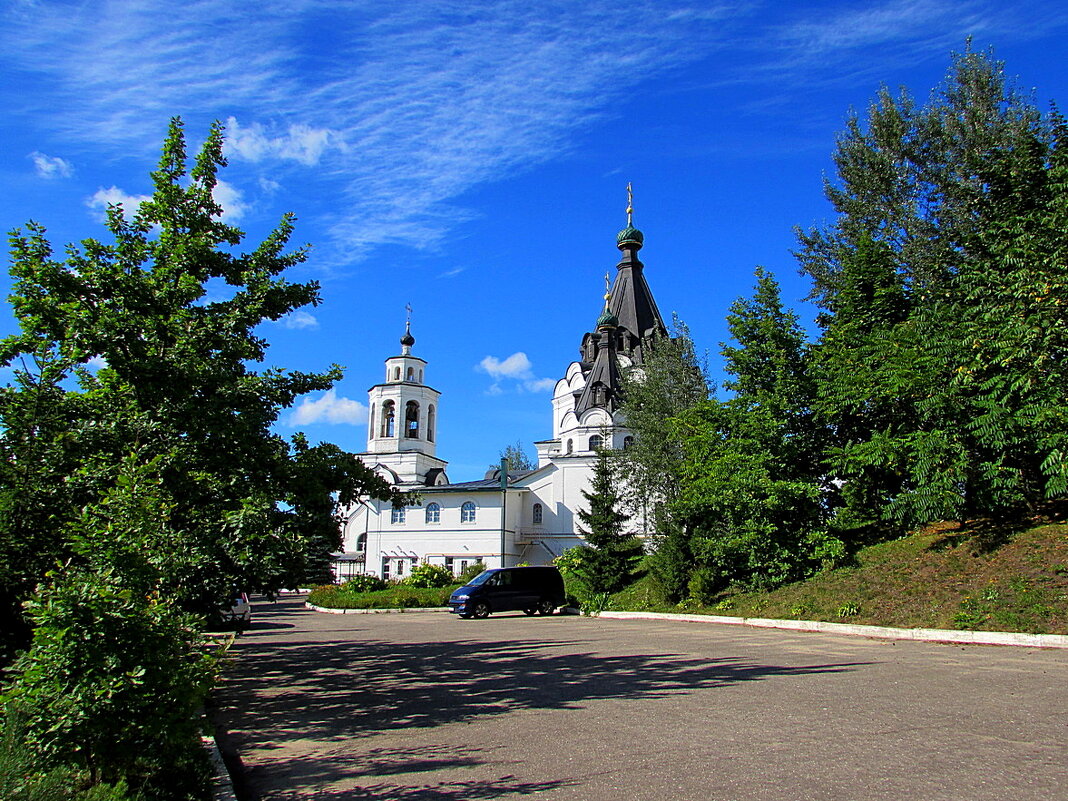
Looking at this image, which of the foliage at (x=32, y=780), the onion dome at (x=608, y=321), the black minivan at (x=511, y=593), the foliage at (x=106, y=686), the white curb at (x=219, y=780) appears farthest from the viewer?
the onion dome at (x=608, y=321)

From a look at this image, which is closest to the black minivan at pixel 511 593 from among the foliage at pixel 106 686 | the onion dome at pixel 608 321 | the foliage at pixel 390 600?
the foliage at pixel 390 600

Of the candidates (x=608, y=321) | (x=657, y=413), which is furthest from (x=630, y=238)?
(x=657, y=413)

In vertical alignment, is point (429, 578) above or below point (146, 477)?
below

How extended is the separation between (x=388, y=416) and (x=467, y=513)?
9938 mm

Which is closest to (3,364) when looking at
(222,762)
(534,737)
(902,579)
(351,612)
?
(222,762)

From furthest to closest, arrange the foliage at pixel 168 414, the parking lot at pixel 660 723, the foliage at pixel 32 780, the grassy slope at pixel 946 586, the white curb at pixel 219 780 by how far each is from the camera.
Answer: the grassy slope at pixel 946 586 < the foliage at pixel 168 414 < the parking lot at pixel 660 723 < the white curb at pixel 219 780 < the foliage at pixel 32 780

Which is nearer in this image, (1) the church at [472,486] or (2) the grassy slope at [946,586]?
(2) the grassy slope at [946,586]

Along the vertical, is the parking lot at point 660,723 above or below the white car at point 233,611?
below

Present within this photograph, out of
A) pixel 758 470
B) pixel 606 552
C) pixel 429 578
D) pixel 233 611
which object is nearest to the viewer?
pixel 233 611

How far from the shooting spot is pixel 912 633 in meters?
13.9

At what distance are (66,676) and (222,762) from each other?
1878 mm

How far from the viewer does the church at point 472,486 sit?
151 feet

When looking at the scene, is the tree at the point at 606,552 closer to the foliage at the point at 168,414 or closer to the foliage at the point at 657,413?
the foliage at the point at 657,413

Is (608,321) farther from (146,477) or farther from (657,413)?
(146,477)
